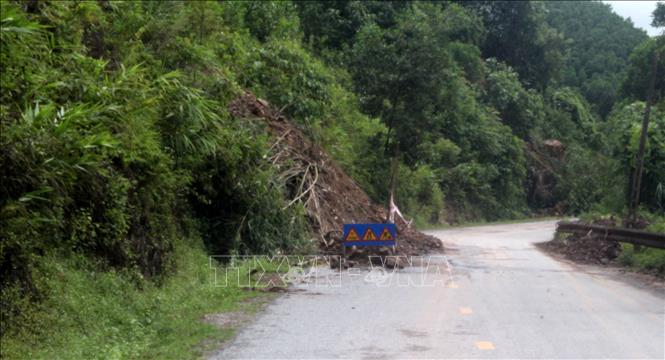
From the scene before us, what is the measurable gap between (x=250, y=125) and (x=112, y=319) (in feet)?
31.5

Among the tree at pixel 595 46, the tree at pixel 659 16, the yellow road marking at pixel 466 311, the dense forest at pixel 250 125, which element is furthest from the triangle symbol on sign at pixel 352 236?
the tree at pixel 595 46

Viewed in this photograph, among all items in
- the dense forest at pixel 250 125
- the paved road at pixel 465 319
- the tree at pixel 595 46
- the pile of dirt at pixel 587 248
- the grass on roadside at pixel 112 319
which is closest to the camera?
the grass on roadside at pixel 112 319

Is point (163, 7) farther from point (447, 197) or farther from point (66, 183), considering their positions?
point (447, 197)

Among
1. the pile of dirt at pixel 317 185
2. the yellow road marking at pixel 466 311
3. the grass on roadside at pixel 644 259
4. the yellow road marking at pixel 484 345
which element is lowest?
the yellow road marking at pixel 484 345

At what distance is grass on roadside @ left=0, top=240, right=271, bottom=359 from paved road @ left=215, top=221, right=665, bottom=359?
2.12ft

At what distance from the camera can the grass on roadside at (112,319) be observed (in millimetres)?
8625

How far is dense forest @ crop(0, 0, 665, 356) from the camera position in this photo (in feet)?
32.4

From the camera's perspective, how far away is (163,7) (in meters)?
21.3

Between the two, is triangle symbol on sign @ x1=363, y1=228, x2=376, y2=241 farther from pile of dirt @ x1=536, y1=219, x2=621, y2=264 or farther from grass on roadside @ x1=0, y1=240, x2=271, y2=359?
pile of dirt @ x1=536, y1=219, x2=621, y2=264

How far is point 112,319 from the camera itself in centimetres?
1017

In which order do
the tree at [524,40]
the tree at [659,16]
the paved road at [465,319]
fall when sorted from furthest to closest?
the tree at [524,40] < the tree at [659,16] < the paved road at [465,319]

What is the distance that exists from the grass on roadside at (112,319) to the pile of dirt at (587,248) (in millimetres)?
12875

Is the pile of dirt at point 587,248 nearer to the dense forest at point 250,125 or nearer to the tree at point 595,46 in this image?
the dense forest at point 250,125

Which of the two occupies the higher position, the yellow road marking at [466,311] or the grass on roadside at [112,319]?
the grass on roadside at [112,319]
